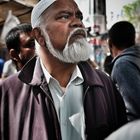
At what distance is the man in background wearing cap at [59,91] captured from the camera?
1512 millimetres

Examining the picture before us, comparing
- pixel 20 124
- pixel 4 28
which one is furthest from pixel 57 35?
pixel 4 28

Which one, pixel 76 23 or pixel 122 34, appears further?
pixel 122 34

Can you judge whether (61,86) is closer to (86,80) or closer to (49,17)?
(86,80)

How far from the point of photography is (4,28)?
10.2 feet

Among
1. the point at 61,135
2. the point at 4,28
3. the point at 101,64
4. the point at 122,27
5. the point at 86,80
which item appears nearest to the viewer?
the point at 61,135

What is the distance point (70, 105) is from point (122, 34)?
1.08m

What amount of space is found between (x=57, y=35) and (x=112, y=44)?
3.27 ft

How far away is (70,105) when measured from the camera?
1562 mm

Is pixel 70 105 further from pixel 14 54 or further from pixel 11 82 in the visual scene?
pixel 14 54

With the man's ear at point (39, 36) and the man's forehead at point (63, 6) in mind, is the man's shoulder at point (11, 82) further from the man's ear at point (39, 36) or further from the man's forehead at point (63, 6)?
the man's forehead at point (63, 6)

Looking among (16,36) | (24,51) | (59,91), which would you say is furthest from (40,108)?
(16,36)

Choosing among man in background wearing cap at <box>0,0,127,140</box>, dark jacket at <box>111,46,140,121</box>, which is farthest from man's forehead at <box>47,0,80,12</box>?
dark jacket at <box>111,46,140,121</box>

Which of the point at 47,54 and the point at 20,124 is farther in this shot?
the point at 47,54

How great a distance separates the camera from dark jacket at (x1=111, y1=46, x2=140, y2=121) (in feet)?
6.30
